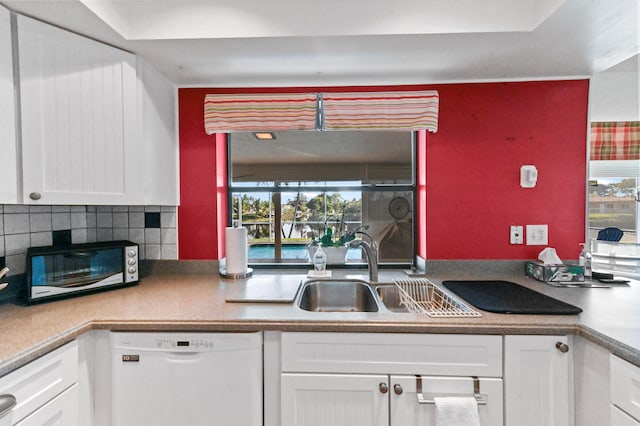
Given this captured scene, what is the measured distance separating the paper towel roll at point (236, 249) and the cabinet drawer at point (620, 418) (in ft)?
5.66

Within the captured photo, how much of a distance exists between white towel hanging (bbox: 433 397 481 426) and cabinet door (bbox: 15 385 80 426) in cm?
138

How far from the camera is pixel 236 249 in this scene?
6.15ft

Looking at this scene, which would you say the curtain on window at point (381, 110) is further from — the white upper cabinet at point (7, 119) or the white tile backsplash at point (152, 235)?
the white upper cabinet at point (7, 119)

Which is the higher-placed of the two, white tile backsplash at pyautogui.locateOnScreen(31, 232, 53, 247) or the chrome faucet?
white tile backsplash at pyautogui.locateOnScreen(31, 232, 53, 247)

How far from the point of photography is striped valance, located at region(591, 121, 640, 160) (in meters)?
1.90

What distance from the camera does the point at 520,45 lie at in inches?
58.2

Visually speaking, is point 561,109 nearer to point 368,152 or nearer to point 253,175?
point 368,152

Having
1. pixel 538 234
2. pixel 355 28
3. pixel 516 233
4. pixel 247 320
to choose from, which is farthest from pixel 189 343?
pixel 538 234

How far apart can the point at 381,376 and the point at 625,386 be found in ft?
2.55

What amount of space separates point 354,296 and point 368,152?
→ 3.24 ft

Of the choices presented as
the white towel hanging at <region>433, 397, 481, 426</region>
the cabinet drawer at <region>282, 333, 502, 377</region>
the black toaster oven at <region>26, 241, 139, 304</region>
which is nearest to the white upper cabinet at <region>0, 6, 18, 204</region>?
the black toaster oven at <region>26, 241, 139, 304</region>

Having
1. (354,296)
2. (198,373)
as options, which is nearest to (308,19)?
(354,296)

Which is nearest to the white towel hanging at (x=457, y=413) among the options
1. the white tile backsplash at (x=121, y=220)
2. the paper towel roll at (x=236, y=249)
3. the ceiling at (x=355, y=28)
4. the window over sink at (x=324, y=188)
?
the window over sink at (x=324, y=188)

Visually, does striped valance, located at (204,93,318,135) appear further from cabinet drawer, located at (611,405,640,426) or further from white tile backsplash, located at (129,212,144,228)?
cabinet drawer, located at (611,405,640,426)
